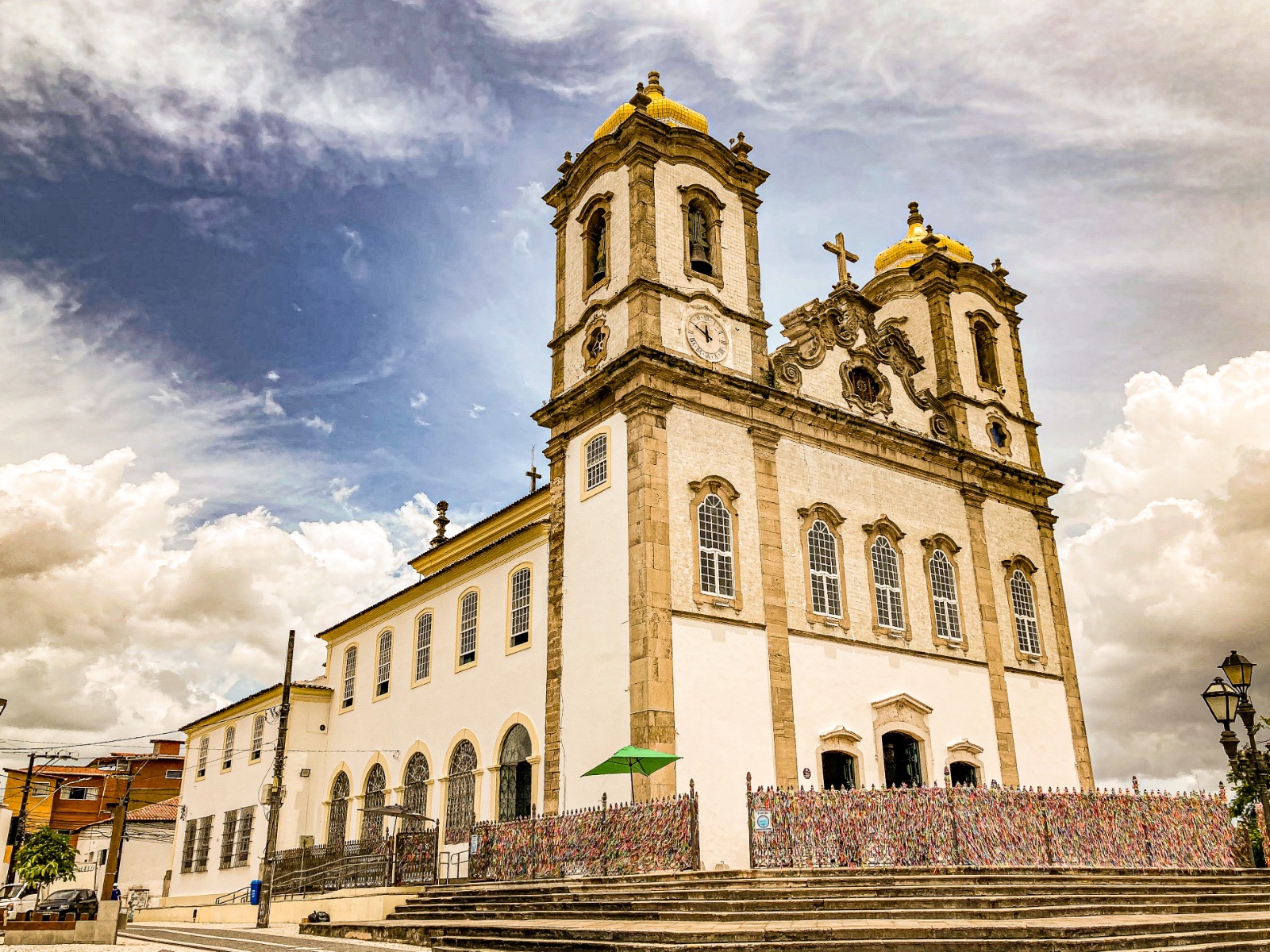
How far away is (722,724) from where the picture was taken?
19344 mm

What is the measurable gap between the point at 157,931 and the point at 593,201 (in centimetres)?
1907

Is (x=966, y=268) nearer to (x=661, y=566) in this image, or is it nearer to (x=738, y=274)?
(x=738, y=274)

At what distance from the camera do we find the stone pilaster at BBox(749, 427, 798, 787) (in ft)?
65.6

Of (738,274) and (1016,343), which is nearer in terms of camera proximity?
(738,274)

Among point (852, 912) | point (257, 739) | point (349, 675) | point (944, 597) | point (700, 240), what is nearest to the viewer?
point (852, 912)

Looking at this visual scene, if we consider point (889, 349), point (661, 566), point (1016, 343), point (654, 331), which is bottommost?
point (661, 566)

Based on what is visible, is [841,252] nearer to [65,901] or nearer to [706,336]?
[706,336]

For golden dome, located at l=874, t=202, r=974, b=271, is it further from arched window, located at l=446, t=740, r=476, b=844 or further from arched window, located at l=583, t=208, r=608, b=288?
arched window, located at l=446, t=740, r=476, b=844

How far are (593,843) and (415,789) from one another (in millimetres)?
9565

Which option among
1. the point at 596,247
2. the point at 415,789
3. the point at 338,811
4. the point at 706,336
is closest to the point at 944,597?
the point at 706,336

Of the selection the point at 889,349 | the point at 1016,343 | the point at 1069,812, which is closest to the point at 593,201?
the point at 889,349

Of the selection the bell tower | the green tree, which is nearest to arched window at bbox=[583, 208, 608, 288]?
the bell tower

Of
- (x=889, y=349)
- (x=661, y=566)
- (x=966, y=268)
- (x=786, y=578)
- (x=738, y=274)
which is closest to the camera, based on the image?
(x=661, y=566)

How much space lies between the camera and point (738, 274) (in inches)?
967
